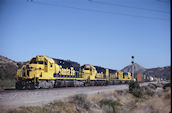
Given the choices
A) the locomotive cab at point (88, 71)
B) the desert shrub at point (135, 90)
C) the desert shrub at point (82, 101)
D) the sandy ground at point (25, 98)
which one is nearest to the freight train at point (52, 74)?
the locomotive cab at point (88, 71)

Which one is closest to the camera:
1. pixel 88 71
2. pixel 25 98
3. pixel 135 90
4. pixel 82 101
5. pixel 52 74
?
pixel 25 98

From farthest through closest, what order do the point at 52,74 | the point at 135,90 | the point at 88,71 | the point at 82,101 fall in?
1. the point at 88,71
2. the point at 135,90
3. the point at 52,74
4. the point at 82,101

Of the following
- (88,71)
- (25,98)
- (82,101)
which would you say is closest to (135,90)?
(88,71)

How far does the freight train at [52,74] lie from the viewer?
709 inches

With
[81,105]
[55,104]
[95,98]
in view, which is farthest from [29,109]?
[95,98]

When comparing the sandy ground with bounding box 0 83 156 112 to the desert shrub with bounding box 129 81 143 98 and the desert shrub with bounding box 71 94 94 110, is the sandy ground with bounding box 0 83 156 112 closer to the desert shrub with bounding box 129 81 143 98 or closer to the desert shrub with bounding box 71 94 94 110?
the desert shrub with bounding box 71 94 94 110

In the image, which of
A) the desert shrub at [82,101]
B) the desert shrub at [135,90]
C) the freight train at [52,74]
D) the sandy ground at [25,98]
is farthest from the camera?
the desert shrub at [135,90]

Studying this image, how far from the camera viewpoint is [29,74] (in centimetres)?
1802

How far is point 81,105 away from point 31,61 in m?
10.2

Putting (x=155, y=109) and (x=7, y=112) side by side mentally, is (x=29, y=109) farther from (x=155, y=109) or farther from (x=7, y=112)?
(x=155, y=109)

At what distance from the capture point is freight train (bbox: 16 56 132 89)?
18.0 m

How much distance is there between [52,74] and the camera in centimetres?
2003

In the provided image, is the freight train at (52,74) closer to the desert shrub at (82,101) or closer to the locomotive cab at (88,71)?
the locomotive cab at (88,71)

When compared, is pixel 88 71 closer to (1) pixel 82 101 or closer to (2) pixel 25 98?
(1) pixel 82 101
